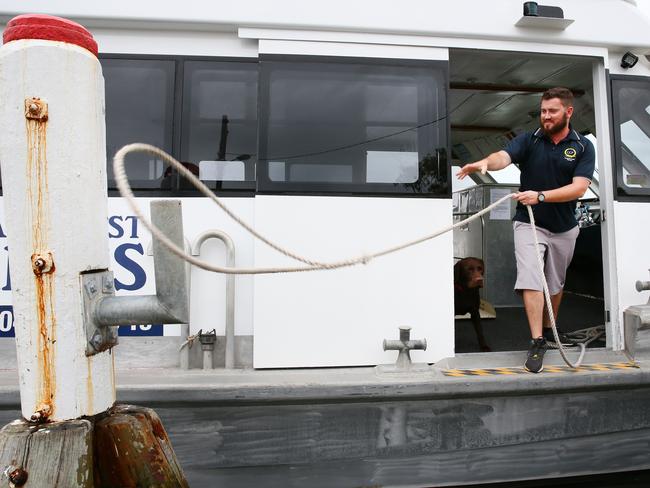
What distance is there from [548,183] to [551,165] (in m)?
0.10

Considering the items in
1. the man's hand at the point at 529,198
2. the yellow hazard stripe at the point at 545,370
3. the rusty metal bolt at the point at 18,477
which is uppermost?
the man's hand at the point at 529,198

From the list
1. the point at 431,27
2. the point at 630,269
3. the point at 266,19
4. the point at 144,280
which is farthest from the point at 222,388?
the point at 630,269

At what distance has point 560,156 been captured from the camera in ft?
8.46

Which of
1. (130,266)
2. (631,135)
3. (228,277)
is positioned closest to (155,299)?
(228,277)

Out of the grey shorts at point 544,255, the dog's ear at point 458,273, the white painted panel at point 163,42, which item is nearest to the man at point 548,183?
the grey shorts at point 544,255

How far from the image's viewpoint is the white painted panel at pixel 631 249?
8.64 ft

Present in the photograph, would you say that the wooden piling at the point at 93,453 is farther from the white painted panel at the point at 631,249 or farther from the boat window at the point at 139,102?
the white painted panel at the point at 631,249

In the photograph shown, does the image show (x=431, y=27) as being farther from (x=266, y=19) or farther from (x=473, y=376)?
(x=473, y=376)

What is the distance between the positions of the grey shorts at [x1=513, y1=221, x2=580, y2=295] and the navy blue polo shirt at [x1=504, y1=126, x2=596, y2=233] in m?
0.05

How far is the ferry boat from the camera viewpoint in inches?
86.2

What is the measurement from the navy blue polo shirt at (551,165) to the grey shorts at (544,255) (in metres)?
0.05

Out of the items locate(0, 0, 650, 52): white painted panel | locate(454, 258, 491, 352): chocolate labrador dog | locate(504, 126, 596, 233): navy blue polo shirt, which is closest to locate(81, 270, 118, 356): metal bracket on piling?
locate(0, 0, 650, 52): white painted panel

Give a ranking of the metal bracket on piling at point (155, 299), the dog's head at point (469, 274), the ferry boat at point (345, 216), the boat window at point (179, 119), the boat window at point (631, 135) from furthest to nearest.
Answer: the dog's head at point (469, 274) < the boat window at point (631, 135) < the boat window at point (179, 119) < the ferry boat at point (345, 216) < the metal bracket on piling at point (155, 299)

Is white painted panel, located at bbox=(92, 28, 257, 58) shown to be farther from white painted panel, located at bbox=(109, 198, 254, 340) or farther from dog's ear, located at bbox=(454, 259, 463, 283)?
dog's ear, located at bbox=(454, 259, 463, 283)
